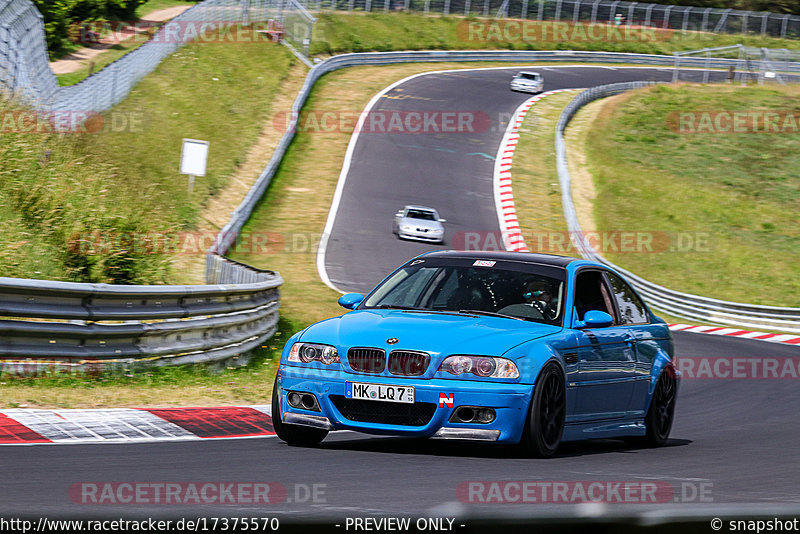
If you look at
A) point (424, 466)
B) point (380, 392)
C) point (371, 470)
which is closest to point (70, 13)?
point (380, 392)

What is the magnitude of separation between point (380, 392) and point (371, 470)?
0.75 metres

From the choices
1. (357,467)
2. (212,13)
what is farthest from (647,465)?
(212,13)

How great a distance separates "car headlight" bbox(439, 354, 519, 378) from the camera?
726cm

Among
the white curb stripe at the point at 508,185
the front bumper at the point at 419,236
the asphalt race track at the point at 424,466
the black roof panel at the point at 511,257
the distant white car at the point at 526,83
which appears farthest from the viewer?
the distant white car at the point at 526,83

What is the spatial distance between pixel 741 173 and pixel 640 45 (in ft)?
107

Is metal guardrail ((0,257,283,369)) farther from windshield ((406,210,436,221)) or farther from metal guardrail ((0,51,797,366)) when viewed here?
windshield ((406,210,436,221))

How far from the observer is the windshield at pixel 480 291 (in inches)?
324

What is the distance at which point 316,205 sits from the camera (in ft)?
109

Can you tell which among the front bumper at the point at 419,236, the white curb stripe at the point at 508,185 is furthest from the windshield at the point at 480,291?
the front bumper at the point at 419,236

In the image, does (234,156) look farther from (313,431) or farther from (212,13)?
(313,431)

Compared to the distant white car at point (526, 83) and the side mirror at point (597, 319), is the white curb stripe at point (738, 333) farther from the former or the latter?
the distant white car at point (526, 83)

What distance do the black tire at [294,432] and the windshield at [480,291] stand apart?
3.75 feet

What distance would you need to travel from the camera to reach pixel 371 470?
21.8 ft

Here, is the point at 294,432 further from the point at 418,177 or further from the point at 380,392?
the point at 418,177
